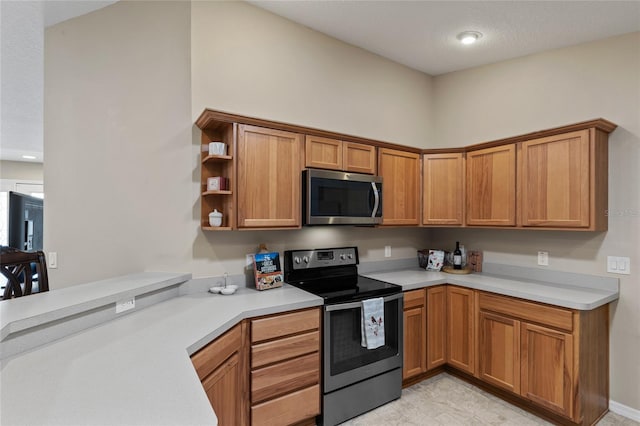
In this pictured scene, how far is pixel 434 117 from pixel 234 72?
2.31m

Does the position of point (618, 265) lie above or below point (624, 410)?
above

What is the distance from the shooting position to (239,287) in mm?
2426

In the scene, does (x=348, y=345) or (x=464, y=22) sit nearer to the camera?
(x=348, y=345)

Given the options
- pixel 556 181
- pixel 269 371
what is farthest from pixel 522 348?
pixel 269 371

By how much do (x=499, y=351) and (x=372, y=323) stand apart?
109cm

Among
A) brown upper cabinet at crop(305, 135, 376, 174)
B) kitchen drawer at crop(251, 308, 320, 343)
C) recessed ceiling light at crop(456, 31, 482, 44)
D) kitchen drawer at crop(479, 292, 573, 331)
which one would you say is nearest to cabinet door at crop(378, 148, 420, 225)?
brown upper cabinet at crop(305, 135, 376, 174)

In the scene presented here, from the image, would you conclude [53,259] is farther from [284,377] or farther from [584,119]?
[584,119]

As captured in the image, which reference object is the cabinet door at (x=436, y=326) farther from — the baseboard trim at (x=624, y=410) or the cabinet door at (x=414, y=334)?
the baseboard trim at (x=624, y=410)

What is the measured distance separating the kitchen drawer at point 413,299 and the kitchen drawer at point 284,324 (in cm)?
→ 87

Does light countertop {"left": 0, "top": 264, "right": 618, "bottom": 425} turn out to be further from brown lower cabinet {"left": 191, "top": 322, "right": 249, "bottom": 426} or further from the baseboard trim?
the baseboard trim

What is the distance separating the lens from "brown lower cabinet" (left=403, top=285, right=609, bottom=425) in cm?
214

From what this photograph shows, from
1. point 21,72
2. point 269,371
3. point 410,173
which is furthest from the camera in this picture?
point 410,173

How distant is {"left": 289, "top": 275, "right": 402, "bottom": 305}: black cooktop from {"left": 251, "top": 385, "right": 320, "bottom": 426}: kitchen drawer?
596 millimetres

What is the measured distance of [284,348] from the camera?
2.00 m
